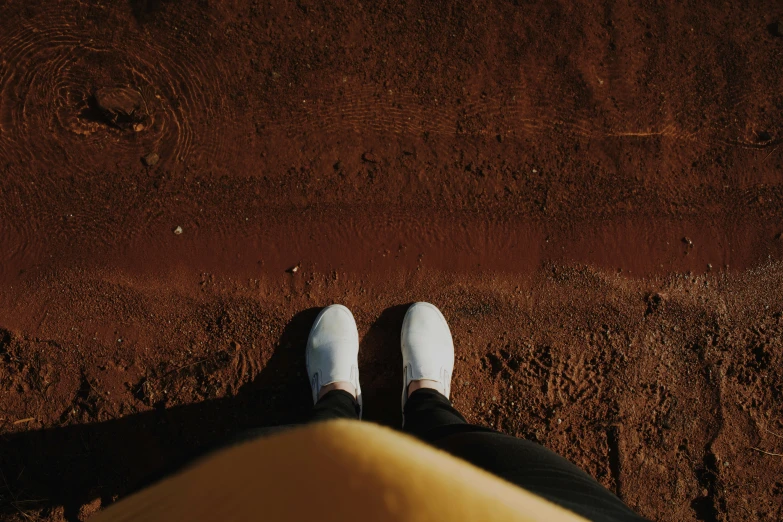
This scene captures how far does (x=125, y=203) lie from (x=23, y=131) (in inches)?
26.2

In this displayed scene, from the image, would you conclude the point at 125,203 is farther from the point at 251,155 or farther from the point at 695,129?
the point at 695,129

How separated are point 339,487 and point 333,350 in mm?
1326

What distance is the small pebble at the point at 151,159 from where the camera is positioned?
2461 millimetres

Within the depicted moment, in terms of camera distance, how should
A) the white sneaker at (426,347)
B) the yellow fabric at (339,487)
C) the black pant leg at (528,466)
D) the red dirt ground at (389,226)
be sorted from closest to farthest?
the yellow fabric at (339,487) → the black pant leg at (528,466) → the white sneaker at (426,347) → the red dirt ground at (389,226)

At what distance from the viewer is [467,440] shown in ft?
5.85

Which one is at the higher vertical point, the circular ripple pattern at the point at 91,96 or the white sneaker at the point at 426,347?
the circular ripple pattern at the point at 91,96

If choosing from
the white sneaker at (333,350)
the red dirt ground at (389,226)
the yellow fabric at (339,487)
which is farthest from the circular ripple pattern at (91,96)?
the yellow fabric at (339,487)

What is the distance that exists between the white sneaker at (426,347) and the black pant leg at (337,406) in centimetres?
26

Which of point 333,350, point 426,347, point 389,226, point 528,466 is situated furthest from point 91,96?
point 528,466

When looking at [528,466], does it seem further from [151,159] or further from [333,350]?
[151,159]

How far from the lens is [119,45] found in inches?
97.2

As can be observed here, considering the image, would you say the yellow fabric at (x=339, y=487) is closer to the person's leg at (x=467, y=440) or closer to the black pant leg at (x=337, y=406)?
the person's leg at (x=467, y=440)

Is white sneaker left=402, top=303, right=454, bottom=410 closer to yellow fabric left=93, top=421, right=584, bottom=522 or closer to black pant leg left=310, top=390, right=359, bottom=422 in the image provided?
black pant leg left=310, top=390, right=359, bottom=422

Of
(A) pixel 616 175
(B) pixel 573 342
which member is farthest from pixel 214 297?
(A) pixel 616 175
